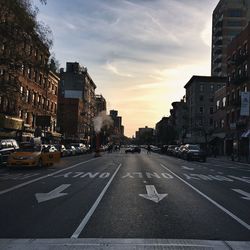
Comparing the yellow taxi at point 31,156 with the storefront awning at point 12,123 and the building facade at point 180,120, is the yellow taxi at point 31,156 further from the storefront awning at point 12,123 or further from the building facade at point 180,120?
the building facade at point 180,120

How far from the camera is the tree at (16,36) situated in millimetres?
25234

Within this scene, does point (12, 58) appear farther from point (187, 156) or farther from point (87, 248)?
point (187, 156)

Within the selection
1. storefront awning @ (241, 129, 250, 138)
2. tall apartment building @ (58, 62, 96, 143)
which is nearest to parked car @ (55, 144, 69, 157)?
storefront awning @ (241, 129, 250, 138)

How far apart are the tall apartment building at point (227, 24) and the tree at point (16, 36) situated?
3825 inches

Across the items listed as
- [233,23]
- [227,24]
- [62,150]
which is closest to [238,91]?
[62,150]

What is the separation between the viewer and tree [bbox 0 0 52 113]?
82.8ft

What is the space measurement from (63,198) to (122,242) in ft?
19.8

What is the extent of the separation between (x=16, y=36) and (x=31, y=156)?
7.16m

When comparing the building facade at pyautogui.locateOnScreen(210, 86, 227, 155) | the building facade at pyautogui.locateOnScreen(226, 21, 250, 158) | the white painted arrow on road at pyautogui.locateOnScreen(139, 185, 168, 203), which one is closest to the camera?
the white painted arrow on road at pyautogui.locateOnScreen(139, 185, 168, 203)

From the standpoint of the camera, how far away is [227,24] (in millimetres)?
120750

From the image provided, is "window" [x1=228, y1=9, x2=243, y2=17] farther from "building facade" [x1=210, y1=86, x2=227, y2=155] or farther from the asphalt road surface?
the asphalt road surface

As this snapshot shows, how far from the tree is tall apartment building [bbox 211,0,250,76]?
9715cm

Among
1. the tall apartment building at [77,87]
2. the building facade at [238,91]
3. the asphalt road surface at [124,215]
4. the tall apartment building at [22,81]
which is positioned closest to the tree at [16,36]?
the tall apartment building at [22,81]

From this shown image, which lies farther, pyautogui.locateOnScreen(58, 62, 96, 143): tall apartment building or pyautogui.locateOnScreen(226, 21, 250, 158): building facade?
pyautogui.locateOnScreen(58, 62, 96, 143): tall apartment building
